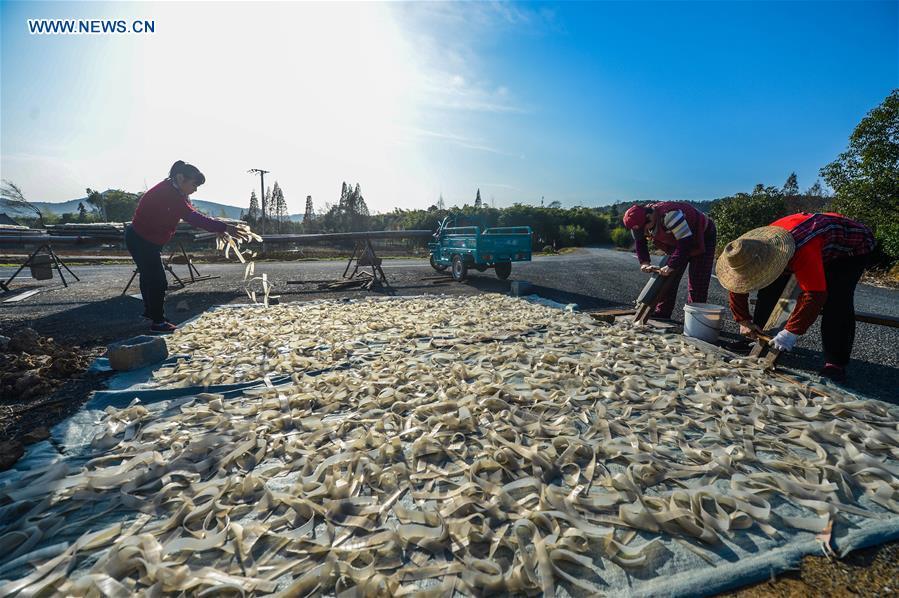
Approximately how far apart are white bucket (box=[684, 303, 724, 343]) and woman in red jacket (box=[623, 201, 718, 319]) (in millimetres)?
565

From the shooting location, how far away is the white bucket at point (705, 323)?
462 centimetres

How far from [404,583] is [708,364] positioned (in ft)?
12.0

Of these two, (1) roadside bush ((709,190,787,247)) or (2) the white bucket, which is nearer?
(2) the white bucket

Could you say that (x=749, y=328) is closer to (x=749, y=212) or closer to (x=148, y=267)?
(x=148, y=267)

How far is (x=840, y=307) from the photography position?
346cm

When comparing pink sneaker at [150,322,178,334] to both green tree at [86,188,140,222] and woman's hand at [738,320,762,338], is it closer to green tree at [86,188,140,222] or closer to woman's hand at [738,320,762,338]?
woman's hand at [738,320,762,338]

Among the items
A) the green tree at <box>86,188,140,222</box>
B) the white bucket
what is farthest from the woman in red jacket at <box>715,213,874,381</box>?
the green tree at <box>86,188,140,222</box>

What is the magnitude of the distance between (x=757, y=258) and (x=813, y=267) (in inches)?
15.1

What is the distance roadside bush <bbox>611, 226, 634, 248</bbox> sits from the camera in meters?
33.0

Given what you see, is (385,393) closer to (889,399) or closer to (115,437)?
(115,437)

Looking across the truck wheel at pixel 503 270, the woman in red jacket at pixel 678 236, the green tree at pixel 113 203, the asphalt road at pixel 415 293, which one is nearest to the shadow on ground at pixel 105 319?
the asphalt road at pixel 415 293

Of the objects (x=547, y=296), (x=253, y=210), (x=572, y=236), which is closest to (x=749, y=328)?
(x=547, y=296)

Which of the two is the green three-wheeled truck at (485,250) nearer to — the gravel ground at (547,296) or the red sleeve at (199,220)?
the gravel ground at (547,296)

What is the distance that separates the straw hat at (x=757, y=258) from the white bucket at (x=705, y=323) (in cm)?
116
